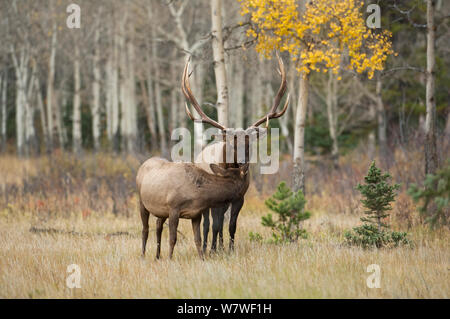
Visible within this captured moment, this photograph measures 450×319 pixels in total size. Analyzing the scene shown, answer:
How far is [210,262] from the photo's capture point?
5605 millimetres

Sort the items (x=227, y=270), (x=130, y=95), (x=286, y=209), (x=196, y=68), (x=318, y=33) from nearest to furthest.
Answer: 1. (x=227, y=270)
2. (x=286, y=209)
3. (x=318, y=33)
4. (x=196, y=68)
5. (x=130, y=95)

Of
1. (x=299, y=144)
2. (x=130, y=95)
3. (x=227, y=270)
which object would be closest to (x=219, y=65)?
(x=299, y=144)

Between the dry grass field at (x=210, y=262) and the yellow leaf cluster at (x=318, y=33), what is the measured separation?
291cm

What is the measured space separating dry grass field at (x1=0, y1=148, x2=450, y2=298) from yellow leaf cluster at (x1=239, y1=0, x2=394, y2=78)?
2.91m

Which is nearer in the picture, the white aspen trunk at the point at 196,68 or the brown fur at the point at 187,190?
the brown fur at the point at 187,190

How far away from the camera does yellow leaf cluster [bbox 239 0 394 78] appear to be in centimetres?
755

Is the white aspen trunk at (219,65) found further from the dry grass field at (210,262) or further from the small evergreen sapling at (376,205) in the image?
the small evergreen sapling at (376,205)

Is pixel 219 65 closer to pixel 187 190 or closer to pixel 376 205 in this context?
pixel 187 190

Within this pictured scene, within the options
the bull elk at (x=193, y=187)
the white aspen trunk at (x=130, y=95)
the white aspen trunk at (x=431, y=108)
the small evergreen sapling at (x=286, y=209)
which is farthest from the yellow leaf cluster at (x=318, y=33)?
the white aspen trunk at (x=130, y=95)

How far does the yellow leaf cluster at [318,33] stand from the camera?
7547 millimetres

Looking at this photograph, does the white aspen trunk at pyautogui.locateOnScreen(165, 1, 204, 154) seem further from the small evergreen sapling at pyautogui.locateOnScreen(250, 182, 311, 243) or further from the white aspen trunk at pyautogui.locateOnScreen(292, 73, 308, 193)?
the small evergreen sapling at pyautogui.locateOnScreen(250, 182, 311, 243)

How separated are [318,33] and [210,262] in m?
4.52

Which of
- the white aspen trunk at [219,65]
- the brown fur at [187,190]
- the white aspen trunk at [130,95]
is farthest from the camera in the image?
the white aspen trunk at [130,95]
